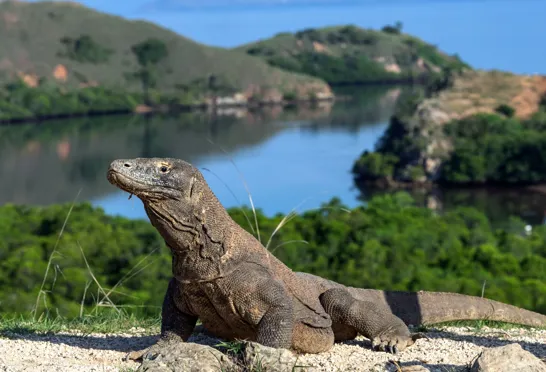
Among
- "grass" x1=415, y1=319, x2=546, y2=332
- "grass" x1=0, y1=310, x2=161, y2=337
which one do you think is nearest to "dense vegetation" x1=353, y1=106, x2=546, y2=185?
"grass" x1=415, y1=319, x2=546, y2=332

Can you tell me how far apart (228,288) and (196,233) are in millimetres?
407

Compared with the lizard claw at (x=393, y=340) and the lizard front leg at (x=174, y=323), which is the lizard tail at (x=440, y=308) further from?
the lizard front leg at (x=174, y=323)

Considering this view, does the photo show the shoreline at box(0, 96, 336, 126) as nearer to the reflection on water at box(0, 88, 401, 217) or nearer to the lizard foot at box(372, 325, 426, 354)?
the reflection on water at box(0, 88, 401, 217)

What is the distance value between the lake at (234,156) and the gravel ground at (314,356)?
→ 3558cm

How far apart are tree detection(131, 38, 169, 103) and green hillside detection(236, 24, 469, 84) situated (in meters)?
31.5

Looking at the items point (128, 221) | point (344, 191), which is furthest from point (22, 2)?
point (128, 221)

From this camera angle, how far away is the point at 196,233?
590 cm

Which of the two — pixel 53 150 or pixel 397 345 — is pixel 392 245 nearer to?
pixel 397 345

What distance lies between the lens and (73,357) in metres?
6.24

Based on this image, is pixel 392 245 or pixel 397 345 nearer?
pixel 397 345

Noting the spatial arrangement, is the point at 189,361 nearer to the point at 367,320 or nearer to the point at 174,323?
the point at 174,323

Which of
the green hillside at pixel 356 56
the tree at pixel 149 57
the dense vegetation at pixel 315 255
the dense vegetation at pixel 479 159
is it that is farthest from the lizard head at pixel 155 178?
the green hillside at pixel 356 56

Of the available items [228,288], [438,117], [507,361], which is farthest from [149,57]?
[507,361]

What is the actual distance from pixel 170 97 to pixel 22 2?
139ft
